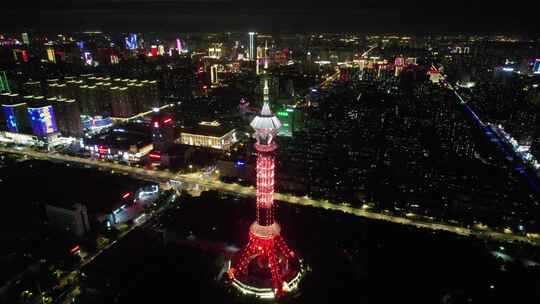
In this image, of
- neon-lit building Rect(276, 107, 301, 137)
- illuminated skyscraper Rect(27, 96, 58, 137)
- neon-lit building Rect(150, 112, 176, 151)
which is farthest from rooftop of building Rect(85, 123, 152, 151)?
neon-lit building Rect(276, 107, 301, 137)

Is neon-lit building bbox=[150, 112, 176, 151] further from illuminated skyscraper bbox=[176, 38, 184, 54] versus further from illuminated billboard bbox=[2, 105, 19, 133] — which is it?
illuminated skyscraper bbox=[176, 38, 184, 54]

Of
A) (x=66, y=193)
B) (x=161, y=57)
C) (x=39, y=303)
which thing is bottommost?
(x=39, y=303)

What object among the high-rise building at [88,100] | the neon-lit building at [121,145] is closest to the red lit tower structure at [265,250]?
the neon-lit building at [121,145]

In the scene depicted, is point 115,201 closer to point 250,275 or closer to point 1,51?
point 250,275

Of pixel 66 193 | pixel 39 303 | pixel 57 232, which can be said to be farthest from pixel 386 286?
pixel 66 193

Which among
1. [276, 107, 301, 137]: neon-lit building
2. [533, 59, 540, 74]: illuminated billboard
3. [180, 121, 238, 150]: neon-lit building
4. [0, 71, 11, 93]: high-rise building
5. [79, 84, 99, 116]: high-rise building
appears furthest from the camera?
[533, 59, 540, 74]: illuminated billboard

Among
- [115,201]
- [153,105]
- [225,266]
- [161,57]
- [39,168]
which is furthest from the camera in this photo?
[161,57]
